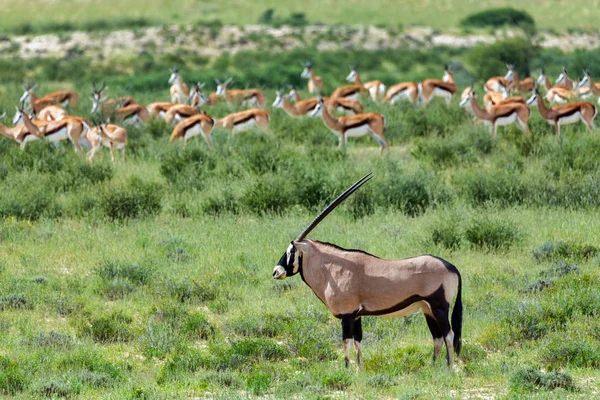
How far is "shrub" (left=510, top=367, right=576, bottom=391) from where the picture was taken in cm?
566

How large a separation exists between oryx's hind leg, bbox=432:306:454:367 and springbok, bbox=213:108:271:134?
39.2ft

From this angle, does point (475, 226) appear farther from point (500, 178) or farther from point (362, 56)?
point (362, 56)

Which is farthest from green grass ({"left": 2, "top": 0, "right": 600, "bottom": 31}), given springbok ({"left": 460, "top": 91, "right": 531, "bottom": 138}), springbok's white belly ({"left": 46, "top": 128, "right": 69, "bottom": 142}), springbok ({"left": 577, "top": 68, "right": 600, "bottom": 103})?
springbok's white belly ({"left": 46, "top": 128, "right": 69, "bottom": 142})

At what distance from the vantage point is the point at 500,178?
11797 mm

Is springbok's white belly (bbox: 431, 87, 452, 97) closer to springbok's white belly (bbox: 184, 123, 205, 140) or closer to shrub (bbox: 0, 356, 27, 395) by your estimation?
springbok's white belly (bbox: 184, 123, 205, 140)

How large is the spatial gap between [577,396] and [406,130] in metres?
12.3

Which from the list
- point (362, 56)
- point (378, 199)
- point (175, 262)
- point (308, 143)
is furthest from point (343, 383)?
point (362, 56)

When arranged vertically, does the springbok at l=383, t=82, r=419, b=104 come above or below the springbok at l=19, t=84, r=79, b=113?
below

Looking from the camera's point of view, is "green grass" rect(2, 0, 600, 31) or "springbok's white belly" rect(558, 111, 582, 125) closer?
"springbok's white belly" rect(558, 111, 582, 125)

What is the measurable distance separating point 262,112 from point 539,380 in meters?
12.4

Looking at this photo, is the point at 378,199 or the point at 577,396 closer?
the point at 577,396

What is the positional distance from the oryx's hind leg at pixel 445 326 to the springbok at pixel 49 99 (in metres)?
15.4

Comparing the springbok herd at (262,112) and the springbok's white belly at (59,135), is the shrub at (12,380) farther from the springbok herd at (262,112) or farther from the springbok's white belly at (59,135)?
the springbok's white belly at (59,135)

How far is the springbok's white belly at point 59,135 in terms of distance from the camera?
15.7 m
